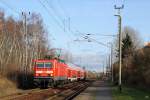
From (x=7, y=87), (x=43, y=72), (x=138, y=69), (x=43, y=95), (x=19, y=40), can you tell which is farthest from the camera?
(x=19, y=40)

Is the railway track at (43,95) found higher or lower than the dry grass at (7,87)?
lower

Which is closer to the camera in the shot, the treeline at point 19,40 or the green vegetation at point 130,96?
the green vegetation at point 130,96

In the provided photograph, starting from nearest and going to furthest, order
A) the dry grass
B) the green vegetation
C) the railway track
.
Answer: the green vegetation
the railway track
the dry grass

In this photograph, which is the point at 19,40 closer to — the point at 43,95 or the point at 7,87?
the point at 7,87

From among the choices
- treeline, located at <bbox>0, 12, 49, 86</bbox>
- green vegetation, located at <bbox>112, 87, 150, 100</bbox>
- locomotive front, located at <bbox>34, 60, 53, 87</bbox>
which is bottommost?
green vegetation, located at <bbox>112, 87, 150, 100</bbox>

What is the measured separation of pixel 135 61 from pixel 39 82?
20.0m

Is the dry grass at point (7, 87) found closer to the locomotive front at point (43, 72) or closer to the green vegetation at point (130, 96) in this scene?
the locomotive front at point (43, 72)

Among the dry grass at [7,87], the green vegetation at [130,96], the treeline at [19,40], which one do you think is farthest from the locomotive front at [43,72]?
the treeline at [19,40]

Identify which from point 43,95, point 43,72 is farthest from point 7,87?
point 43,95

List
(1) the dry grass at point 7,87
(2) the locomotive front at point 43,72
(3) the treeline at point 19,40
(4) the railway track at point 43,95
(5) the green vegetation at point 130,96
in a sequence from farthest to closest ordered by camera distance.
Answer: (3) the treeline at point 19,40 < (2) the locomotive front at point 43,72 < (1) the dry grass at point 7,87 < (4) the railway track at point 43,95 < (5) the green vegetation at point 130,96

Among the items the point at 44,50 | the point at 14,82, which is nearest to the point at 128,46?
the point at 44,50

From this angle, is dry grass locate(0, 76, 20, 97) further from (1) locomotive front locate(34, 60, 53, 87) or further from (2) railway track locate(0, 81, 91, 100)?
(1) locomotive front locate(34, 60, 53, 87)

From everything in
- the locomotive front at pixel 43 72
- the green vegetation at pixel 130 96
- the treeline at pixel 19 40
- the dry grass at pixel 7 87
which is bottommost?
the green vegetation at pixel 130 96

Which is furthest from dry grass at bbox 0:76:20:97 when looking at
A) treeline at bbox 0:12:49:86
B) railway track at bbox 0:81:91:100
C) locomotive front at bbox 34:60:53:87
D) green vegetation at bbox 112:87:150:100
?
treeline at bbox 0:12:49:86
